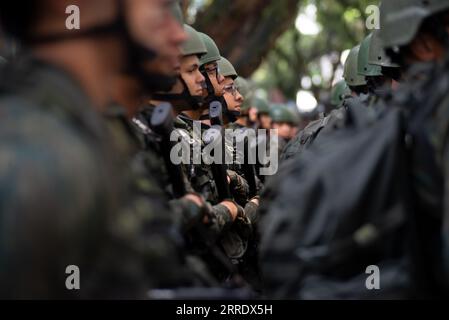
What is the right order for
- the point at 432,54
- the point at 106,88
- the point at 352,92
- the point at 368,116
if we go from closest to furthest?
1. the point at 106,88
2. the point at 368,116
3. the point at 432,54
4. the point at 352,92

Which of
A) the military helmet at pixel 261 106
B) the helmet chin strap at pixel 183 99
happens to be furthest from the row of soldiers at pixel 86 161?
the military helmet at pixel 261 106

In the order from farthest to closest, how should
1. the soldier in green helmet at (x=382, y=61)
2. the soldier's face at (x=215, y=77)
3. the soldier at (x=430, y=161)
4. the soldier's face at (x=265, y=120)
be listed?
the soldier's face at (x=265, y=120) < the soldier's face at (x=215, y=77) < the soldier in green helmet at (x=382, y=61) < the soldier at (x=430, y=161)

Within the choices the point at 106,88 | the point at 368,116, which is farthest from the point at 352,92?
the point at 106,88

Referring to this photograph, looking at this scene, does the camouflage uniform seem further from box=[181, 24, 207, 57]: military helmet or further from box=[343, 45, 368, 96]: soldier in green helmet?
box=[343, 45, 368, 96]: soldier in green helmet

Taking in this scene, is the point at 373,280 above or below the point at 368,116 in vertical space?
below

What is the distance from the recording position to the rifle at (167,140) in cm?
488

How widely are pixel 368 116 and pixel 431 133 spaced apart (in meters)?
0.27

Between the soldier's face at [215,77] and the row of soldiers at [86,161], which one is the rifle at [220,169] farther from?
the row of soldiers at [86,161]

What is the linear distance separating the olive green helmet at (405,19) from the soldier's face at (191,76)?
8.05 ft

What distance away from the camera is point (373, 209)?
3.43m

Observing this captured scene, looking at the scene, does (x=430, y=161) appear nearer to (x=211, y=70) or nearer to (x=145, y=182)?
(x=145, y=182)

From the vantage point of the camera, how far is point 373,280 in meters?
3.60

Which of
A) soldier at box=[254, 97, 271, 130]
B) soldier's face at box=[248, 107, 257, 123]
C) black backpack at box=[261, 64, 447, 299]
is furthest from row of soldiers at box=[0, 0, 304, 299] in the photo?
soldier at box=[254, 97, 271, 130]
